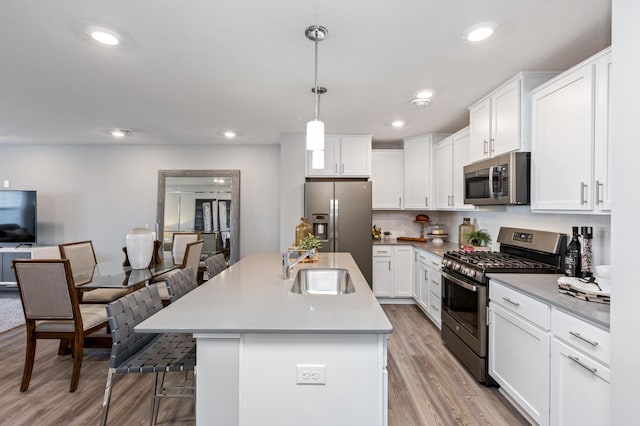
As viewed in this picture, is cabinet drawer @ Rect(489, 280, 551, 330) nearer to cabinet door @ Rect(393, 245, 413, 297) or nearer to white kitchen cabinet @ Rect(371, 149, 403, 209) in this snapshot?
cabinet door @ Rect(393, 245, 413, 297)

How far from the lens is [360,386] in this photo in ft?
4.18

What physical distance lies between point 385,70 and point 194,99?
6.04 ft

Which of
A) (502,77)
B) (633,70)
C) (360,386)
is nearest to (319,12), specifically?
(633,70)

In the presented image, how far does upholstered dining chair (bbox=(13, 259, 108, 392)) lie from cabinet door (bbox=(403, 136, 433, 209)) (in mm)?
3910

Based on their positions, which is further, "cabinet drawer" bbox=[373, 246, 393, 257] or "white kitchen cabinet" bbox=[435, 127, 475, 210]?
"cabinet drawer" bbox=[373, 246, 393, 257]

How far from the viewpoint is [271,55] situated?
215 centimetres

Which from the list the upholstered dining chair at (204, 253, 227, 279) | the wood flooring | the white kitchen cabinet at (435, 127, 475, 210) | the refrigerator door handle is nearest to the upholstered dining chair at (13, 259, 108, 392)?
the wood flooring

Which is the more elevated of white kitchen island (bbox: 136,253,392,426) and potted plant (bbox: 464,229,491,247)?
potted plant (bbox: 464,229,491,247)

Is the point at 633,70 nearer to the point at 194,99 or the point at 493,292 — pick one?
the point at 493,292

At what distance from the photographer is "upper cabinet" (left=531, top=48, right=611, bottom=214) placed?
1741mm

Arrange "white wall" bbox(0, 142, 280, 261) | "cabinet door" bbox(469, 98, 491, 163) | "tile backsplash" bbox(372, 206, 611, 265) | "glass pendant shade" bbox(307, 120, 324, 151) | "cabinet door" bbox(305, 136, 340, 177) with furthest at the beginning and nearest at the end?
"white wall" bbox(0, 142, 280, 261) < "cabinet door" bbox(305, 136, 340, 177) < "cabinet door" bbox(469, 98, 491, 163) < "tile backsplash" bbox(372, 206, 611, 265) < "glass pendant shade" bbox(307, 120, 324, 151)

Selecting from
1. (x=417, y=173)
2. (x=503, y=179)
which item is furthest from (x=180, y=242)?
(x=503, y=179)

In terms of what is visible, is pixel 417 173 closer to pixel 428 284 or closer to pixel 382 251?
pixel 382 251

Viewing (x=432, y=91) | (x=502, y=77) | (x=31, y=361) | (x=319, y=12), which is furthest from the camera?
(x=432, y=91)
